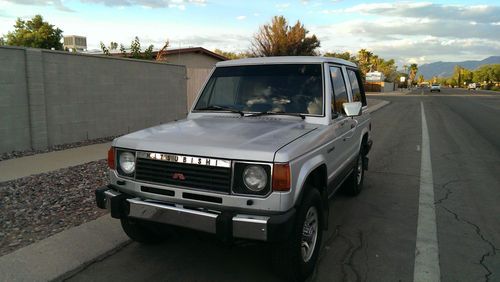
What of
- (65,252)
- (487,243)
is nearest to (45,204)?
(65,252)

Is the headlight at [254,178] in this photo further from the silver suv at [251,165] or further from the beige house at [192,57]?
the beige house at [192,57]

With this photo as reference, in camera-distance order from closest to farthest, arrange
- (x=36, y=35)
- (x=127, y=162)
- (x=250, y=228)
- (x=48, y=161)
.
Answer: (x=250, y=228)
(x=127, y=162)
(x=48, y=161)
(x=36, y=35)

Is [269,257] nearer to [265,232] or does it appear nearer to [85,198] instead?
[265,232]

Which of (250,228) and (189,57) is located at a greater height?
(189,57)

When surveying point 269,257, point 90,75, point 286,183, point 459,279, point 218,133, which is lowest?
point 459,279

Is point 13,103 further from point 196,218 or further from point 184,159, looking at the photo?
point 196,218

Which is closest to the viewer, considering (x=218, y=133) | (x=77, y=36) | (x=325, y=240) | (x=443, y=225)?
(x=218, y=133)

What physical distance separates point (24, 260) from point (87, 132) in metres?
7.10

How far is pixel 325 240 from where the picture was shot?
15.4 feet

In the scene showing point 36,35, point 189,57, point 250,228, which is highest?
point 36,35

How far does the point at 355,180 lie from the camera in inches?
250

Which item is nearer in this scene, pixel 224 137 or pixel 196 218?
pixel 196 218

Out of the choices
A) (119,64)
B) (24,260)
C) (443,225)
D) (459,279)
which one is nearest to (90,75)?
(119,64)

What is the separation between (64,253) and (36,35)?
1491 inches
